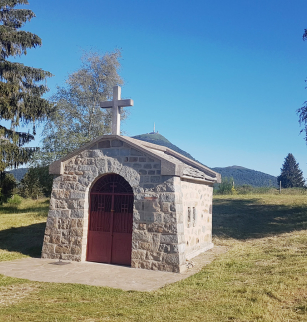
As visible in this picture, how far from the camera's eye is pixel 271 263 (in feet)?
31.9

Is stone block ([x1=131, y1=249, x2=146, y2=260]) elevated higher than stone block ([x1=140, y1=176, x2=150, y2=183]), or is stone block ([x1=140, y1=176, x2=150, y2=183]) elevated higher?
stone block ([x1=140, y1=176, x2=150, y2=183])

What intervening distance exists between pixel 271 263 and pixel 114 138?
5499mm

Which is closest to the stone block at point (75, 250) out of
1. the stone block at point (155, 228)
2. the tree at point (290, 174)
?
the stone block at point (155, 228)

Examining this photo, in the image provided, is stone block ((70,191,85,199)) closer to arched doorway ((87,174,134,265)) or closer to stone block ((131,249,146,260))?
arched doorway ((87,174,134,265))

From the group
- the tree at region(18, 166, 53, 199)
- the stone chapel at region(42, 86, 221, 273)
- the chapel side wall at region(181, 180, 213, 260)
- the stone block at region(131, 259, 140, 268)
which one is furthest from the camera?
the tree at region(18, 166, 53, 199)

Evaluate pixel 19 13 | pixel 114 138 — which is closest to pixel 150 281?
pixel 114 138

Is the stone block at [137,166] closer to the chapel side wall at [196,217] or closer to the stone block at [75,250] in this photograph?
the chapel side wall at [196,217]

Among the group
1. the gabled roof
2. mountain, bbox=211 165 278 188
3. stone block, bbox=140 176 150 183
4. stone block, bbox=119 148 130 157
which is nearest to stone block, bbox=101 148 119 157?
stone block, bbox=119 148 130 157

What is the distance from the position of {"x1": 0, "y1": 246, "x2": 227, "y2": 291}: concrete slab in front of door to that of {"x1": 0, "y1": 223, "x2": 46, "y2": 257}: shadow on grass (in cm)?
157

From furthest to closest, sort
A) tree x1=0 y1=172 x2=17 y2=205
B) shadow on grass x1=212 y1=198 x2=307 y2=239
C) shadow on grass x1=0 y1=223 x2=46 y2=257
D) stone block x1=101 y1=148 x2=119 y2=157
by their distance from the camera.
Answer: tree x1=0 y1=172 x2=17 y2=205, shadow on grass x1=212 y1=198 x2=307 y2=239, shadow on grass x1=0 y1=223 x2=46 y2=257, stone block x1=101 y1=148 x2=119 y2=157

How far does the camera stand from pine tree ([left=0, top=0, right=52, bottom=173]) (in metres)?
17.2

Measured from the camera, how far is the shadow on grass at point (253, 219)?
16.5 metres

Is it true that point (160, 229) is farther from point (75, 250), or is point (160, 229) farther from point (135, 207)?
point (75, 250)

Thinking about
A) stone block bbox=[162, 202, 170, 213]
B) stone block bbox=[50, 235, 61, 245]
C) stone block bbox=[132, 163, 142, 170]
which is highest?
stone block bbox=[132, 163, 142, 170]
